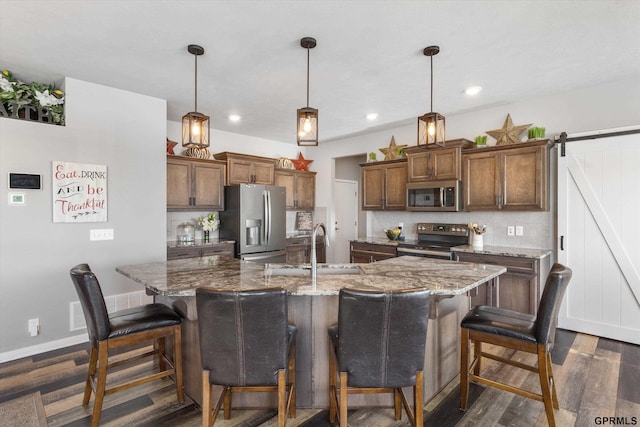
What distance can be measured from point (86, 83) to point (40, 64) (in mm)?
402

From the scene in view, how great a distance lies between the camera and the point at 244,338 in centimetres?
163

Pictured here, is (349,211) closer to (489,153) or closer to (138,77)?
(489,153)

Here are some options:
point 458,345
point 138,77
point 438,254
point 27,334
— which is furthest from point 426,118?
point 27,334

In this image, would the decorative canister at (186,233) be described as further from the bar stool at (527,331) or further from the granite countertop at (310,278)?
the bar stool at (527,331)

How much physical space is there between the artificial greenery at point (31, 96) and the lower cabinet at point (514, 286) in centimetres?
445

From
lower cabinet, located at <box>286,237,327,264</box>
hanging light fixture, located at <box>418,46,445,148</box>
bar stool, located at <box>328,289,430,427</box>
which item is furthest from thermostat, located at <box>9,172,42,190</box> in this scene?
hanging light fixture, located at <box>418,46,445,148</box>

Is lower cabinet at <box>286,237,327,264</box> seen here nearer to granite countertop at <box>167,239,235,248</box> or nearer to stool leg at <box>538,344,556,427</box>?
granite countertop at <box>167,239,235,248</box>

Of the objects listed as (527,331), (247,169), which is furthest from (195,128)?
(527,331)

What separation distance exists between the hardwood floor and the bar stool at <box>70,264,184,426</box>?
0.17 metres

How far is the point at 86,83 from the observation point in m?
3.31

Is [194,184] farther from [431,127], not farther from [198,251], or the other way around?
[431,127]

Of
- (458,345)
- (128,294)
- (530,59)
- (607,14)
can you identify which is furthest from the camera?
(128,294)

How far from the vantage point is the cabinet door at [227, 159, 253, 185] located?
4.95m

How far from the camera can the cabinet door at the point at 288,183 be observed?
5695 millimetres
